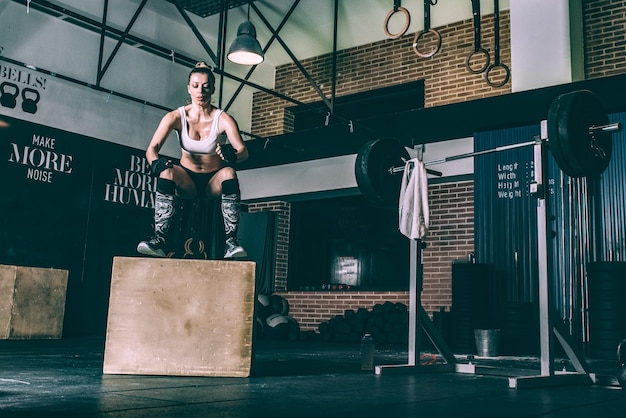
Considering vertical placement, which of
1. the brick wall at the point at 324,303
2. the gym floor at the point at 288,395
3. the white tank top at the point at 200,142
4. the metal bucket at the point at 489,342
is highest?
the white tank top at the point at 200,142

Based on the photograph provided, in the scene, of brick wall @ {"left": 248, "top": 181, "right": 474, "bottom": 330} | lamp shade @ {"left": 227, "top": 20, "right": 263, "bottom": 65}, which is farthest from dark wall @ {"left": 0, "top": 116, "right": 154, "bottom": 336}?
brick wall @ {"left": 248, "top": 181, "right": 474, "bottom": 330}

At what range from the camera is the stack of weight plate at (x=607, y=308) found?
539cm

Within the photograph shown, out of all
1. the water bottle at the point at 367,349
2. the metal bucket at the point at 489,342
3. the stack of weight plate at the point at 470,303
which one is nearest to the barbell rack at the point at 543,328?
the water bottle at the point at 367,349

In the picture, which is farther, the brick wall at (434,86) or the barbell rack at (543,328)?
Answer: the brick wall at (434,86)

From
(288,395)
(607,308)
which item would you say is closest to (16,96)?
(288,395)

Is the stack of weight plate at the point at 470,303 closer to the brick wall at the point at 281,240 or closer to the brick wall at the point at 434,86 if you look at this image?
the brick wall at the point at 434,86

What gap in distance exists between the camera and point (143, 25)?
852 cm

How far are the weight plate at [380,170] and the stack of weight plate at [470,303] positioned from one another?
246cm

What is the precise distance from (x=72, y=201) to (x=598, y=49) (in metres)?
6.49

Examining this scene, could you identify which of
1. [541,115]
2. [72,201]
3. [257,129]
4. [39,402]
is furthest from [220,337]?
[257,129]

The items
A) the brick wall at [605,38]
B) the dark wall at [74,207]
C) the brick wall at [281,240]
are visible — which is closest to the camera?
the brick wall at [605,38]

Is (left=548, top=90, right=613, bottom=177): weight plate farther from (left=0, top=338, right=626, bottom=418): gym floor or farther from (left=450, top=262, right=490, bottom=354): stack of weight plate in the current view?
(left=450, top=262, right=490, bottom=354): stack of weight plate

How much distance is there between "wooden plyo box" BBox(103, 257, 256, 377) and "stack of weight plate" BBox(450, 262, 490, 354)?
143 inches

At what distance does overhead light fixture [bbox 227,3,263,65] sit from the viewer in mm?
6406
